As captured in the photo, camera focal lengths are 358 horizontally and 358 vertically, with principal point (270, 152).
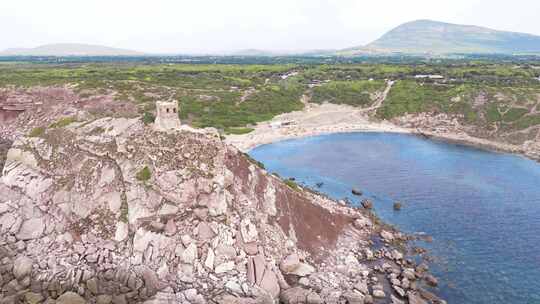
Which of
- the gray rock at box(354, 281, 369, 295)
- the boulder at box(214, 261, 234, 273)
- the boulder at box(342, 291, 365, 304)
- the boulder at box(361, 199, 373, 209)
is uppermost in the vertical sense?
the boulder at box(214, 261, 234, 273)

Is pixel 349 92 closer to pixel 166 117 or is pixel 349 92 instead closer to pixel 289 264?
pixel 166 117

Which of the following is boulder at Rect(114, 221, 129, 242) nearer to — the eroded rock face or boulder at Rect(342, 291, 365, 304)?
the eroded rock face

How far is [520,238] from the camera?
50.9m

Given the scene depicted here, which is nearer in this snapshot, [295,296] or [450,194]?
[295,296]

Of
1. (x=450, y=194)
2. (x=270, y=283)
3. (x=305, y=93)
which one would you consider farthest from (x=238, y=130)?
(x=270, y=283)

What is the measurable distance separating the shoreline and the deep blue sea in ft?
14.4

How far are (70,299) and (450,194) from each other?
6249cm

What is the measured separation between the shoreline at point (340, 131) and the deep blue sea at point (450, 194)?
438 centimetres

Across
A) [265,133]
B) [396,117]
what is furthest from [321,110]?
[265,133]

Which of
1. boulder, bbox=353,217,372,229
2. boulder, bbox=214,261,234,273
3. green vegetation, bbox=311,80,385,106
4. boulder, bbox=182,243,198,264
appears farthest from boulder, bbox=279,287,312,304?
green vegetation, bbox=311,80,385,106

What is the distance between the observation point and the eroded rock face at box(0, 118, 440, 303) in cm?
3600

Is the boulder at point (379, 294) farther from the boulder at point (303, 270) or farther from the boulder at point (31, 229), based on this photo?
the boulder at point (31, 229)

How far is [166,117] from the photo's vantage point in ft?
147

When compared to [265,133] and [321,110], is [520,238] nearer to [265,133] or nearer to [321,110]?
[265,133]
